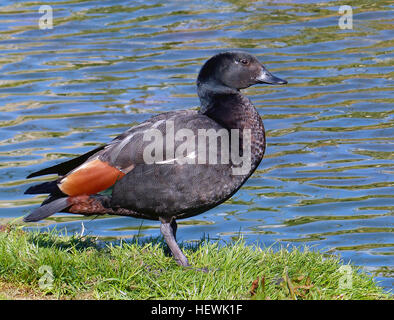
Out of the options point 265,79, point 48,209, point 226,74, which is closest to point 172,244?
point 48,209

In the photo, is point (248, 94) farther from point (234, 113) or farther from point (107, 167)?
point (107, 167)

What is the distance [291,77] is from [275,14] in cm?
261

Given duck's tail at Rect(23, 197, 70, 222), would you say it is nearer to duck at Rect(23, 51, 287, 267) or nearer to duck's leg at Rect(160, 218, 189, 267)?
duck at Rect(23, 51, 287, 267)

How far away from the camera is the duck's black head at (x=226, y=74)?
6.57 m

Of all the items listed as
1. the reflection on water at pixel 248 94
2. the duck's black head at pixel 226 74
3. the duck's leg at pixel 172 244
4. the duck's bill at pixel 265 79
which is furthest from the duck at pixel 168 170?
the reflection on water at pixel 248 94

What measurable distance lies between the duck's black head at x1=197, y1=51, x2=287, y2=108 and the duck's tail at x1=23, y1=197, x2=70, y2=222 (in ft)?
4.07

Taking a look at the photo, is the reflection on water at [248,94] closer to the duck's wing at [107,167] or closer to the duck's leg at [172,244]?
the duck's leg at [172,244]

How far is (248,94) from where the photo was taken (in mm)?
12672

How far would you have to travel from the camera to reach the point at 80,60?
14.1 metres

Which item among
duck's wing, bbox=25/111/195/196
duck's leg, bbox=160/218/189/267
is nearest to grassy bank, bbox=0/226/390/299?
duck's leg, bbox=160/218/189/267

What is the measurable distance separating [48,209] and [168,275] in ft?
3.31

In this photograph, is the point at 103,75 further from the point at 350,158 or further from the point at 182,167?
the point at 182,167

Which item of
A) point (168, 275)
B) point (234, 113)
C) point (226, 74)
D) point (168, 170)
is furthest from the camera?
point (226, 74)

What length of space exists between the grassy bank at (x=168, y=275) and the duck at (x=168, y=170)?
0.25 metres
